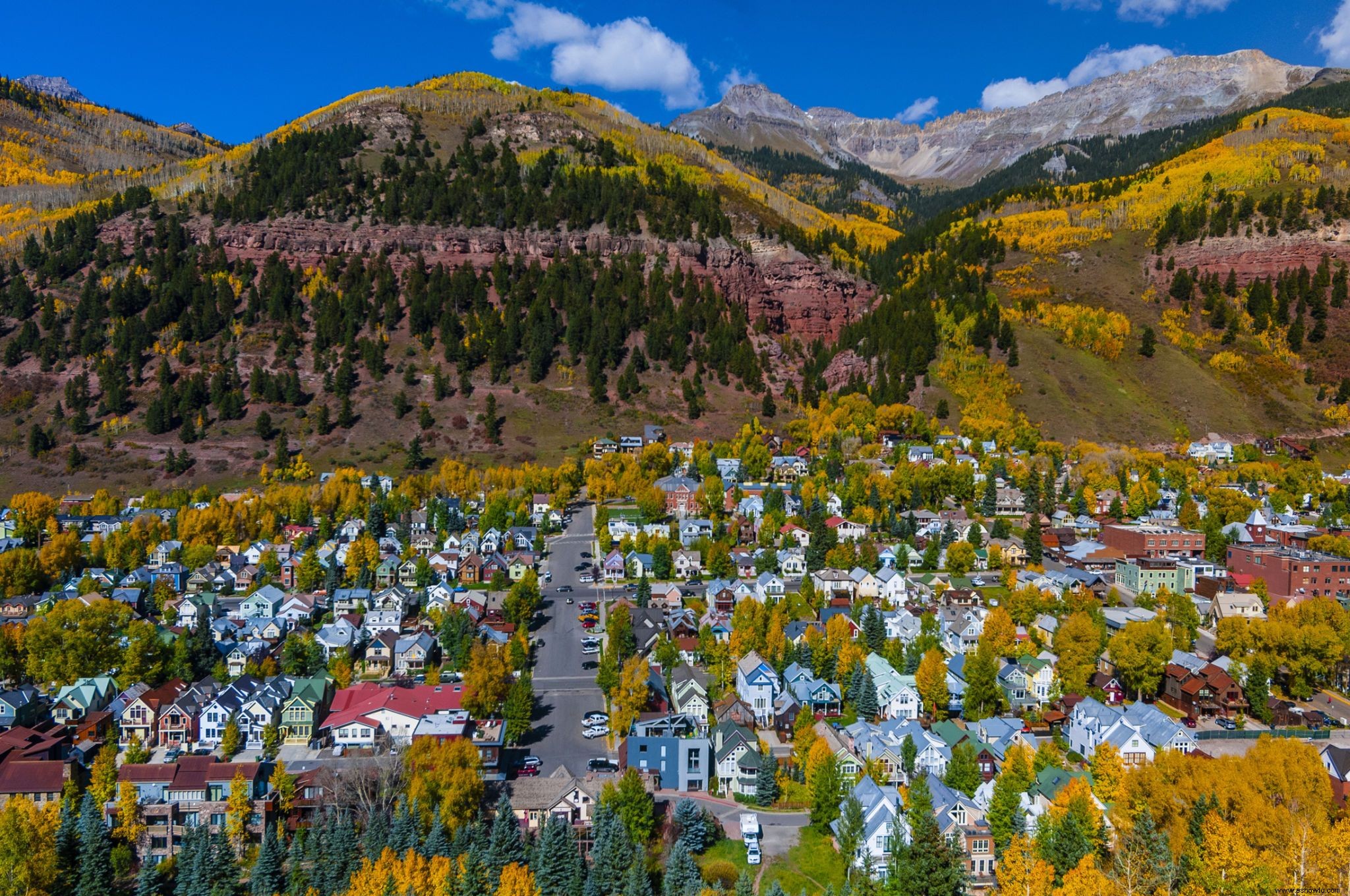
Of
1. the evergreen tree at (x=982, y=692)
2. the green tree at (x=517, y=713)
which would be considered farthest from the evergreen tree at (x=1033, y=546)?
the green tree at (x=517, y=713)

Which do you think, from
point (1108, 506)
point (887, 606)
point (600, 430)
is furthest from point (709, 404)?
point (887, 606)

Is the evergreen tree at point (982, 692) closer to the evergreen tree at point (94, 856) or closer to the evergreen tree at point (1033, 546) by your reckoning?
the evergreen tree at point (1033, 546)

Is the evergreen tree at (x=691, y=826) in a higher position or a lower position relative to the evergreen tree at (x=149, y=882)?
higher

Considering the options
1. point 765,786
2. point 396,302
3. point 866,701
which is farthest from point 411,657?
point 396,302

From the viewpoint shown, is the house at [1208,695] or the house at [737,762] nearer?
the house at [737,762]

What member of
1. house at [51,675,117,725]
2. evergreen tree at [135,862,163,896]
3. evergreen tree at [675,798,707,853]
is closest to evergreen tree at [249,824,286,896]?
evergreen tree at [135,862,163,896]
